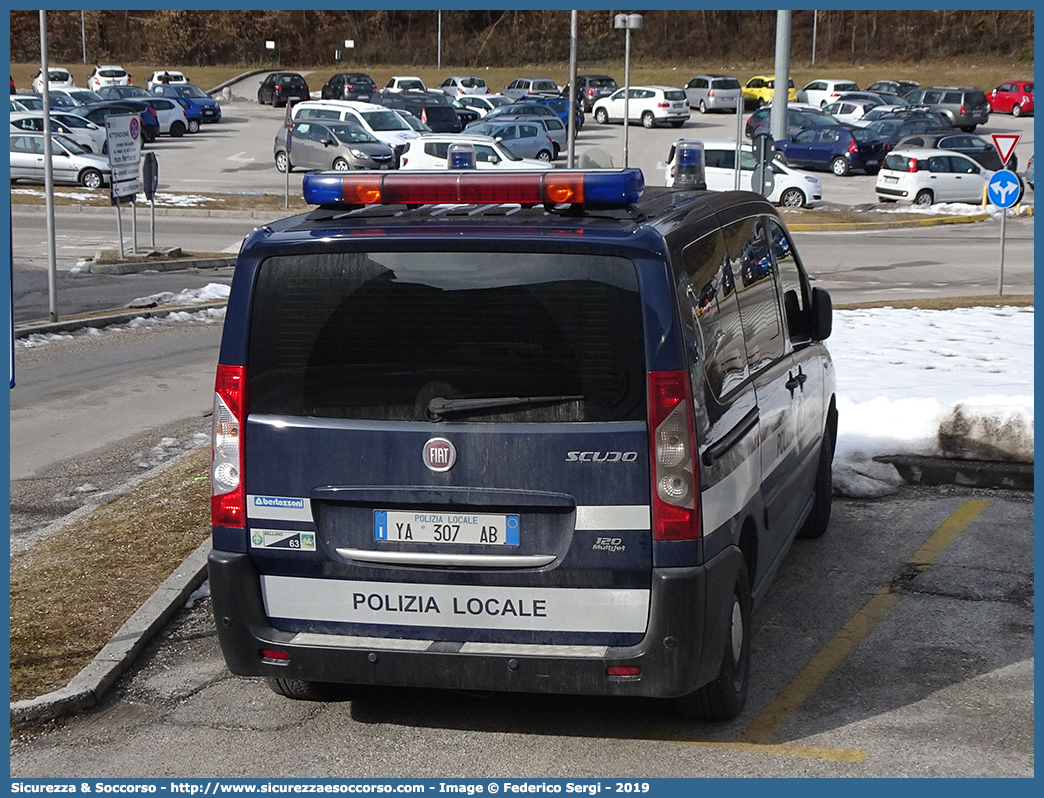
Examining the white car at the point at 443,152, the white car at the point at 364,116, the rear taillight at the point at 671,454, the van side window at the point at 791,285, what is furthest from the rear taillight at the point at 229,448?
the white car at the point at 364,116

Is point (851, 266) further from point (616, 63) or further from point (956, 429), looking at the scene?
point (616, 63)

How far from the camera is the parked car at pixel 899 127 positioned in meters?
41.2

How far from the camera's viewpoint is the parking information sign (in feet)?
66.3

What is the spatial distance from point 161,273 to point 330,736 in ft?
57.6

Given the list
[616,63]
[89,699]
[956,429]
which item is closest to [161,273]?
[956,429]

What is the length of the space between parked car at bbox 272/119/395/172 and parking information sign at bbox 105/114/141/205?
14148mm

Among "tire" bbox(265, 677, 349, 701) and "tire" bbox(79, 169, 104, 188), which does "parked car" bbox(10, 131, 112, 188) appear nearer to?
"tire" bbox(79, 169, 104, 188)

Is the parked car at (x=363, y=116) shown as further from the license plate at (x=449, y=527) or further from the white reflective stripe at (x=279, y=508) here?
the license plate at (x=449, y=527)

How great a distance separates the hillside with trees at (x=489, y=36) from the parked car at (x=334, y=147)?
5703cm

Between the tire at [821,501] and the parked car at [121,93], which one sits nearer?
the tire at [821,501]

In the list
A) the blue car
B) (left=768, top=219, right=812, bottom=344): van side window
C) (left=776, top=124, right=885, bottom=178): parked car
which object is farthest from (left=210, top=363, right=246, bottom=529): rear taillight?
the blue car

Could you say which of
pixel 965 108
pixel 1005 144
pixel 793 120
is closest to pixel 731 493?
pixel 1005 144

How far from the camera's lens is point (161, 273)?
69.9 feet

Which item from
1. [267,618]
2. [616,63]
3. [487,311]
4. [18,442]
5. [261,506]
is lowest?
[18,442]
